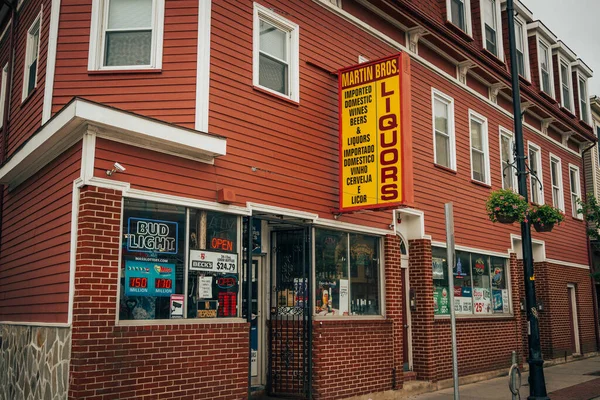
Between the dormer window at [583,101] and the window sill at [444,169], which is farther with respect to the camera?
the dormer window at [583,101]

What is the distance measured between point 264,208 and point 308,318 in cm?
218

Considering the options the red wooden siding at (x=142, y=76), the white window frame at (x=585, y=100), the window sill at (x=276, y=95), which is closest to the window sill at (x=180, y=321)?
the red wooden siding at (x=142, y=76)

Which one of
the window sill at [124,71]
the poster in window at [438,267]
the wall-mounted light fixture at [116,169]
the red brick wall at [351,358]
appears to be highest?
the window sill at [124,71]

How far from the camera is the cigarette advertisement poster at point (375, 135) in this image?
34.4 ft

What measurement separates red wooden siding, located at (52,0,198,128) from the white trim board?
1.75 ft

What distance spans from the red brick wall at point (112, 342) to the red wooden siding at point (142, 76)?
5.71ft

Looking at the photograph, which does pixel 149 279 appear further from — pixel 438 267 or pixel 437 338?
pixel 438 267

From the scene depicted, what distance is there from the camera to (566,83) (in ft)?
78.2

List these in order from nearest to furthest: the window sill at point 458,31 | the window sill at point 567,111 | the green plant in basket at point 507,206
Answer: the green plant in basket at point 507,206, the window sill at point 458,31, the window sill at point 567,111

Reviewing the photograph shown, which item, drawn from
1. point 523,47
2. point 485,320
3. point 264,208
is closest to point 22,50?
point 264,208

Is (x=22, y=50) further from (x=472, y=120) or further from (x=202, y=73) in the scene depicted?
(x=472, y=120)

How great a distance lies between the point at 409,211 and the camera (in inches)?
539

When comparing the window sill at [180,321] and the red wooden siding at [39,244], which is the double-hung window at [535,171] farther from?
the red wooden siding at [39,244]

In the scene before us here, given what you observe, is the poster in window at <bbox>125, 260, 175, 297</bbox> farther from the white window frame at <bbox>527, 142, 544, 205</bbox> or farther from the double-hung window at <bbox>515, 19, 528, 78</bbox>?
the double-hung window at <bbox>515, 19, 528, 78</bbox>
